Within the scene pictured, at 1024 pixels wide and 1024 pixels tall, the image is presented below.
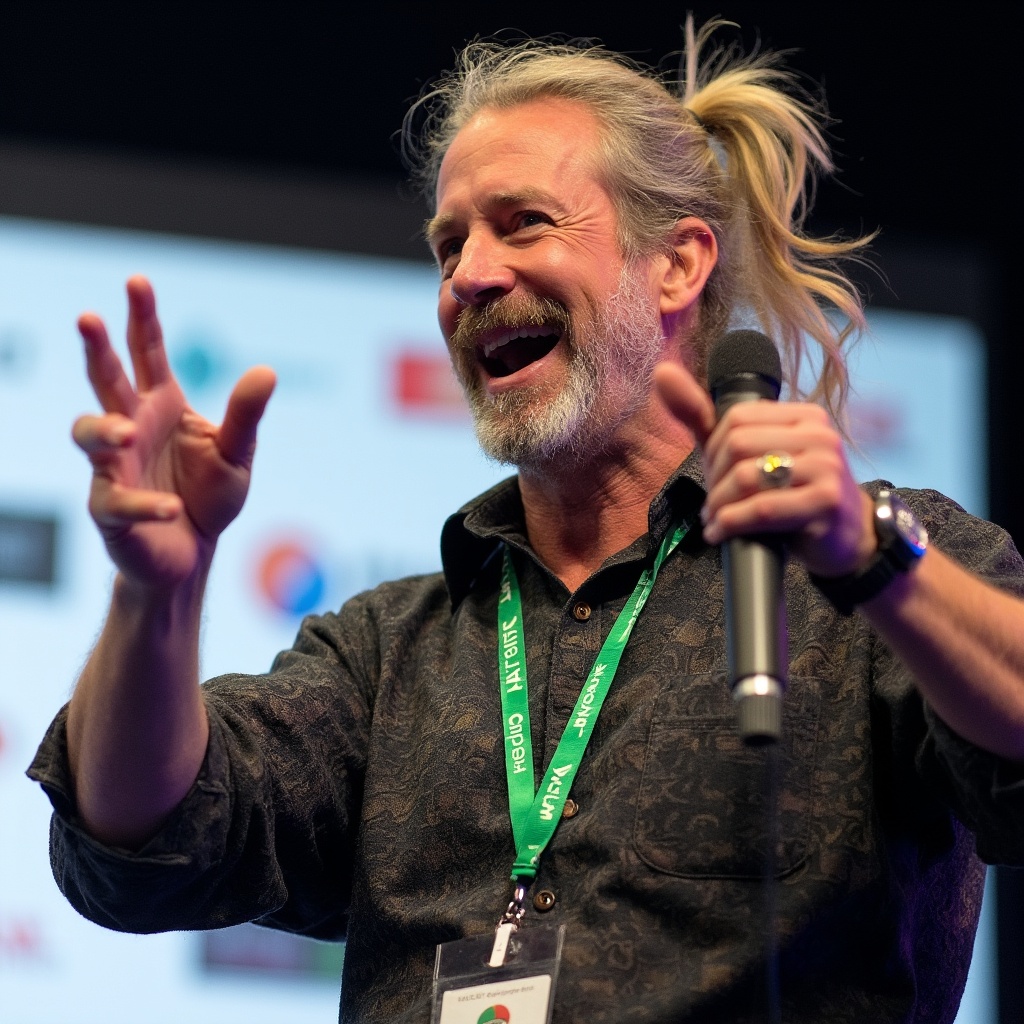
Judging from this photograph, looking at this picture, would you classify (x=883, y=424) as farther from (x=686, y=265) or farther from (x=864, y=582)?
(x=864, y=582)

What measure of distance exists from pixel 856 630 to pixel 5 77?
2.71m

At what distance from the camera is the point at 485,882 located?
1796 millimetres

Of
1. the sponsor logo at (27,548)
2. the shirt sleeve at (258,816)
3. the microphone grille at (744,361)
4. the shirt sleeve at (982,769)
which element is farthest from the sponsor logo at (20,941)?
the microphone grille at (744,361)

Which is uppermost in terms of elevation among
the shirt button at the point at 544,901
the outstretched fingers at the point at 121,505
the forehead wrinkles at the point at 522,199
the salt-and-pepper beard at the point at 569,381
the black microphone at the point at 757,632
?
the forehead wrinkles at the point at 522,199

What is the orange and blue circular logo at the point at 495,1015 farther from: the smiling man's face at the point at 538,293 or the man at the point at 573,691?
the smiling man's face at the point at 538,293

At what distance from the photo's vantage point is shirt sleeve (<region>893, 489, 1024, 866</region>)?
57.9 inches

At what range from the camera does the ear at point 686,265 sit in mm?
2352

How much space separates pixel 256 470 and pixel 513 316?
4.42ft

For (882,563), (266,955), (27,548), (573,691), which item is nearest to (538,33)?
(27,548)

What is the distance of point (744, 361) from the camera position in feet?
4.67

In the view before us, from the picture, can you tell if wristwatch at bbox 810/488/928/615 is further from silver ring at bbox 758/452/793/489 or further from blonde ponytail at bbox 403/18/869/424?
blonde ponytail at bbox 403/18/869/424

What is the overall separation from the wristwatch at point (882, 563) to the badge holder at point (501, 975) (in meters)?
0.53

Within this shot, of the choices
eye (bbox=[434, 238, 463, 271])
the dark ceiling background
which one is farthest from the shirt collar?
the dark ceiling background

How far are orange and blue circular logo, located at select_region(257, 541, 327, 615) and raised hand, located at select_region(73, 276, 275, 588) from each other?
171cm
